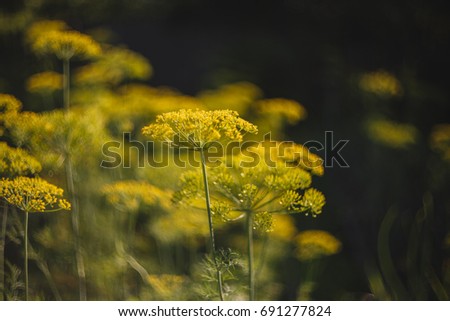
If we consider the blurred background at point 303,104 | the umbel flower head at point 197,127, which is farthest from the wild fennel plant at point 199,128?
the blurred background at point 303,104

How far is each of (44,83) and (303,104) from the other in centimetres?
119

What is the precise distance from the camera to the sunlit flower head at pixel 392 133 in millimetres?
2449

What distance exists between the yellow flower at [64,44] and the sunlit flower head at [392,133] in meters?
1.31

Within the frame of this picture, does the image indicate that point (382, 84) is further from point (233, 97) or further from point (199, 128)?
point (199, 128)

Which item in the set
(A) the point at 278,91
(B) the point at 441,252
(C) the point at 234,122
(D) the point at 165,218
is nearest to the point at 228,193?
(C) the point at 234,122

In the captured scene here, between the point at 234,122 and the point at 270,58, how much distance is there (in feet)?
3.26

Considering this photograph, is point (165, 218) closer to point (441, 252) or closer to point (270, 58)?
point (270, 58)

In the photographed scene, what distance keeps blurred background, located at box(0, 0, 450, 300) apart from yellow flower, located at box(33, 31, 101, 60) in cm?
24

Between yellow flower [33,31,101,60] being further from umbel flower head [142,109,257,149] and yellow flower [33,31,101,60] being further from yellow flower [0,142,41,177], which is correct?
umbel flower head [142,109,257,149]

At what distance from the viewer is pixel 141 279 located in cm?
231

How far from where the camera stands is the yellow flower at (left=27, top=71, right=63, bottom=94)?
86.9 inches

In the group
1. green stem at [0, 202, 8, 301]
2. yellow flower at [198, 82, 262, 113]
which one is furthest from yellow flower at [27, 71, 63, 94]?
yellow flower at [198, 82, 262, 113]

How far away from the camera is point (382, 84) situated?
8.16ft
